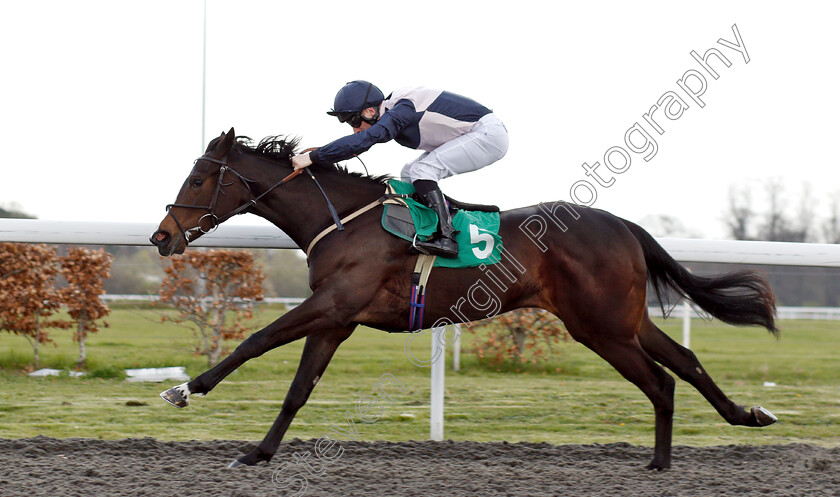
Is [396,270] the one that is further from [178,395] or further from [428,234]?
[178,395]

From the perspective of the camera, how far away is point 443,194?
3.78m

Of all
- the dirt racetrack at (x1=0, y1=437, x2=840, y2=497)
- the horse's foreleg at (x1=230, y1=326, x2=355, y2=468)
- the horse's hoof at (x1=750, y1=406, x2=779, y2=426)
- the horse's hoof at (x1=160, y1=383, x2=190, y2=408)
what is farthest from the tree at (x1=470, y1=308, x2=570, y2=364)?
the horse's hoof at (x1=160, y1=383, x2=190, y2=408)

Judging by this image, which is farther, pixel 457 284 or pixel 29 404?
pixel 29 404

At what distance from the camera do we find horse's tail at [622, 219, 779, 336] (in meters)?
4.25

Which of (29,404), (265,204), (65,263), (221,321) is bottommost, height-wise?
(29,404)

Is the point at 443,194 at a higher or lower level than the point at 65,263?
higher

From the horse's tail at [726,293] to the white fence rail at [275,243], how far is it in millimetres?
293

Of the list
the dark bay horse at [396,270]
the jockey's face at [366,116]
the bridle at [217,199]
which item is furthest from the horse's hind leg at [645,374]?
the jockey's face at [366,116]

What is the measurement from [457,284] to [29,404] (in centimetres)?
345

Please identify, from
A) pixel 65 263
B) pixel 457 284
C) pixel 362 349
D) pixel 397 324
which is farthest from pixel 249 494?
pixel 362 349

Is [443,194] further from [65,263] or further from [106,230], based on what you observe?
[65,263]

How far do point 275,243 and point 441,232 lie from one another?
46.3 inches

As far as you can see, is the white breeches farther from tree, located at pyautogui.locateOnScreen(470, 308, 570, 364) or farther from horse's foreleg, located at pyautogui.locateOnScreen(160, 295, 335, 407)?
tree, located at pyautogui.locateOnScreen(470, 308, 570, 364)

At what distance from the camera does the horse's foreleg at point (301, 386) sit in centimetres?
361
